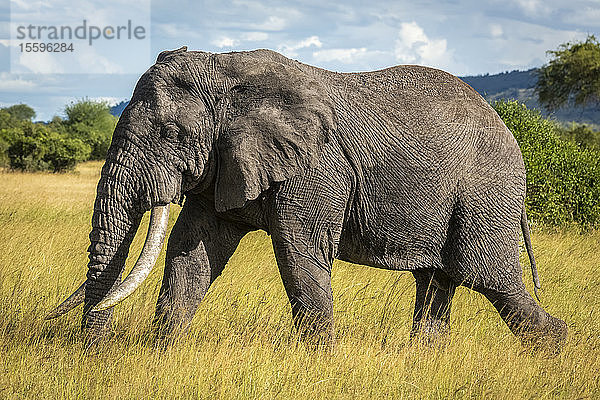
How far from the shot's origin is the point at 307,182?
17.0 feet

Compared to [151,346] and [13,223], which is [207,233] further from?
[13,223]

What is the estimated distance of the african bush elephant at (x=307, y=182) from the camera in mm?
5074

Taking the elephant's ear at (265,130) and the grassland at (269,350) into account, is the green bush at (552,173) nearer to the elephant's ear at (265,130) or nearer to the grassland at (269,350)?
the grassland at (269,350)

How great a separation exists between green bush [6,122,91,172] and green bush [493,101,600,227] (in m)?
22.7

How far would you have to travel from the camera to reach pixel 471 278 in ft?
18.9

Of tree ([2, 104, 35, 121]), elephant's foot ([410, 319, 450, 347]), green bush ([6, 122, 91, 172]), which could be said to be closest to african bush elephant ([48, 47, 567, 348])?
elephant's foot ([410, 319, 450, 347])

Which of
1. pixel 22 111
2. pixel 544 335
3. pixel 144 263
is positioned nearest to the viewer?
pixel 144 263

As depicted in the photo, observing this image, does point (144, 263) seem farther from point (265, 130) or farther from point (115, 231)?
point (265, 130)

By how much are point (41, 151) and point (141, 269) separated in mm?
28212

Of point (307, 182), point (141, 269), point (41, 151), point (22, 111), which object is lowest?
point (141, 269)

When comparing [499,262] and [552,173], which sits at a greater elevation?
[552,173]

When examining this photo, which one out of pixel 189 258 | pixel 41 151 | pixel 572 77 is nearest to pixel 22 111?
pixel 41 151

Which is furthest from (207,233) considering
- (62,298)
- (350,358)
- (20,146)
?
(20,146)

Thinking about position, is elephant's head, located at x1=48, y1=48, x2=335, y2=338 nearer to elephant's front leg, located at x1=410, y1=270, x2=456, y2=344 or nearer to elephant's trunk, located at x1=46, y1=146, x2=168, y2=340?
elephant's trunk, located at x1=46, y1=146, x2=168, y2=340
